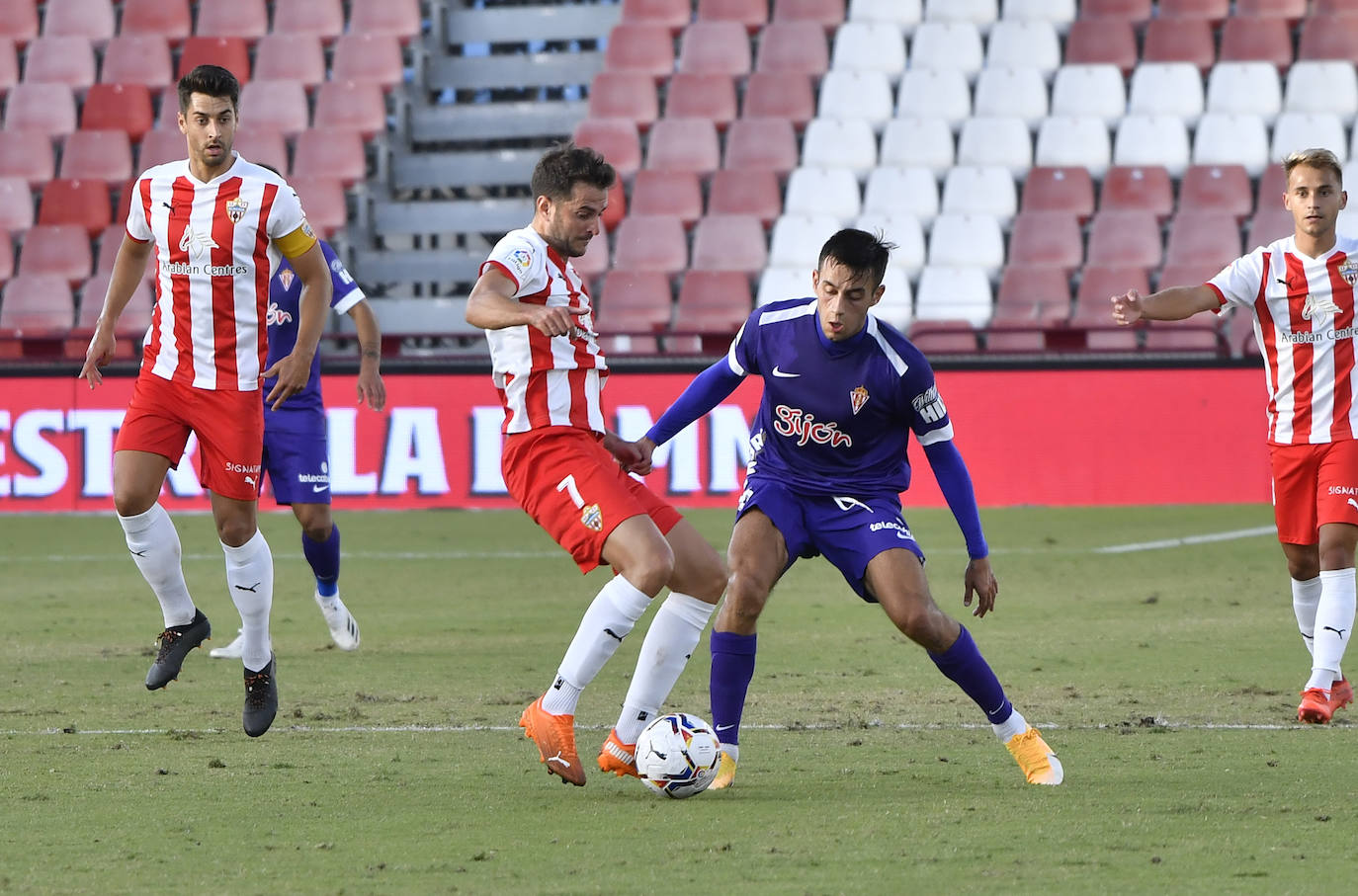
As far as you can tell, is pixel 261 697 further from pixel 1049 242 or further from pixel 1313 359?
pixel 1049 242

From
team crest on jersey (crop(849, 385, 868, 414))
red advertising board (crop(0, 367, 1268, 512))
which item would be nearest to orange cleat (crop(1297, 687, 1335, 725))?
team crest on jersey (crop(849, 385, 868, 414))

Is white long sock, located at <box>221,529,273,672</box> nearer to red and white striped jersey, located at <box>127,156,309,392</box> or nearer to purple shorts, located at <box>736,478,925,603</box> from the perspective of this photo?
red and white striped jersey, located at <box>127,156,309,392</box>

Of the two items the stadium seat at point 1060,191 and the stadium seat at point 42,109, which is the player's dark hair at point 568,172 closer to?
the stadium seat at point 1060,191

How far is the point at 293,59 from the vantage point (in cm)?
1975

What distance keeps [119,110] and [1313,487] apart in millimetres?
16134

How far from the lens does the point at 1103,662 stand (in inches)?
287

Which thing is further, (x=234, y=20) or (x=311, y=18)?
(x=234, y=20)

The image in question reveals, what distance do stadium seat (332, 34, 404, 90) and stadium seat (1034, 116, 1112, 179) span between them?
6.90 meters

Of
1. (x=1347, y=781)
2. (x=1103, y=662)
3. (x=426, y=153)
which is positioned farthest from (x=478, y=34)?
(x=1347, y=781)

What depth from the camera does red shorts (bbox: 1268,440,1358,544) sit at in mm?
6094

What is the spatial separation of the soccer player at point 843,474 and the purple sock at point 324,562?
3161 mm

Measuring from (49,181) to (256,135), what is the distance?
86.8 inches

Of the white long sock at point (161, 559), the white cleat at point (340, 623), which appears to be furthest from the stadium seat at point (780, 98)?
the white long sock at point (161, 559)

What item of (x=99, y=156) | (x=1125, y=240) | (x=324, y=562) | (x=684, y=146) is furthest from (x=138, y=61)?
(x=324, y=562)
